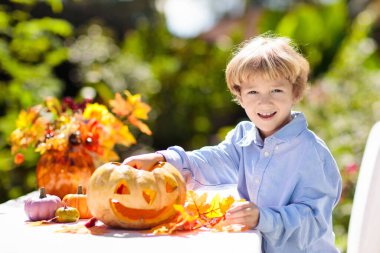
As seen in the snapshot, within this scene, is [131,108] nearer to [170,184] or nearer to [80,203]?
[80,203]

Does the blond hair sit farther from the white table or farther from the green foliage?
the green foliage

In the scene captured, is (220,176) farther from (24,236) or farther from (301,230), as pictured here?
(24,236)

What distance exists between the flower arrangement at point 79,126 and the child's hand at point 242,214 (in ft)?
2.42

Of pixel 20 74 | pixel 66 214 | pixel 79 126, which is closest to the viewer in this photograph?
pixel 66 214

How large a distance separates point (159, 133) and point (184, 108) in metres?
0.64

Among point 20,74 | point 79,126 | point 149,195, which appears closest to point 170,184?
point 149,195

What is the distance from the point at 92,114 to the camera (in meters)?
2.76

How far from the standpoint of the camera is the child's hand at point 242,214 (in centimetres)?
202

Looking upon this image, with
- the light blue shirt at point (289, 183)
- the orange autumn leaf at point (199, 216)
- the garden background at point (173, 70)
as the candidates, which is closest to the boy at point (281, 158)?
the light blue shirt at point (289, 183)

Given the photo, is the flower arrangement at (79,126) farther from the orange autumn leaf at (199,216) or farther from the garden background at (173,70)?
the garden background at (173,70)

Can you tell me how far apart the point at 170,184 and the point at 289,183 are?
0.40m

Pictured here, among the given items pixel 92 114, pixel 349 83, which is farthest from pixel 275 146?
pixel 349 83

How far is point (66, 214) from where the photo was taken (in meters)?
2.23

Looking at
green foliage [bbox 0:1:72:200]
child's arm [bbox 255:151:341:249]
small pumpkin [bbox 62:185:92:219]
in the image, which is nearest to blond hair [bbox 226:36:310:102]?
child's arm [bbox 255:151:341:249]
